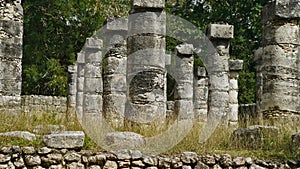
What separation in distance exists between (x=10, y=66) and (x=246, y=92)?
1809 centimetres

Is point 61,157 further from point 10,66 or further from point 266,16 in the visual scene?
point 266,16

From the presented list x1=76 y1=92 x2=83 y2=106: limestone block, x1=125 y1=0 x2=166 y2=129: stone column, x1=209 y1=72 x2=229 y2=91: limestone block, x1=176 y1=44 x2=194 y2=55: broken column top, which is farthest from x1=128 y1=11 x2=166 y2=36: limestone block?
x1=76 y1=92 x2=83 y2=106: limestone block

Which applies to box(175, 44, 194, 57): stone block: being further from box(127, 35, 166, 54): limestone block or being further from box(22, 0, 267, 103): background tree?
box(22, 0, 267, 103): background tree

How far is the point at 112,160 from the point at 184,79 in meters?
12.0

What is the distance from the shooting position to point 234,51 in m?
31.0

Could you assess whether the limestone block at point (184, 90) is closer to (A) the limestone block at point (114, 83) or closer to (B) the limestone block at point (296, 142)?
(A) the limestone block at point (114, 83)

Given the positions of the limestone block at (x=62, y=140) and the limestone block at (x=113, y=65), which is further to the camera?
the limestone block at (x=113, y=65)

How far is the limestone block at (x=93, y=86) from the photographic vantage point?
66.5 ft

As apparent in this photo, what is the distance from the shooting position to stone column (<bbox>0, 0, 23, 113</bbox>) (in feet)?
44.0

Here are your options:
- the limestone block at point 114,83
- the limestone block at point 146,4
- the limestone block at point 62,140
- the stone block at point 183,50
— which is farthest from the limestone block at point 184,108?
the limestone block at point 62,140

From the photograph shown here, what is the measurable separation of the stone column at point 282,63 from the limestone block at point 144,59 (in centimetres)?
313

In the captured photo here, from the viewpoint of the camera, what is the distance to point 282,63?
527 inches

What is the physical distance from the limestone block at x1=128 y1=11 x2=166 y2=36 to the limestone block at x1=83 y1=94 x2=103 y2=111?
25.3 feet

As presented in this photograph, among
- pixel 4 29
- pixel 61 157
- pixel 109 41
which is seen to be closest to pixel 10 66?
pixel 4 29
